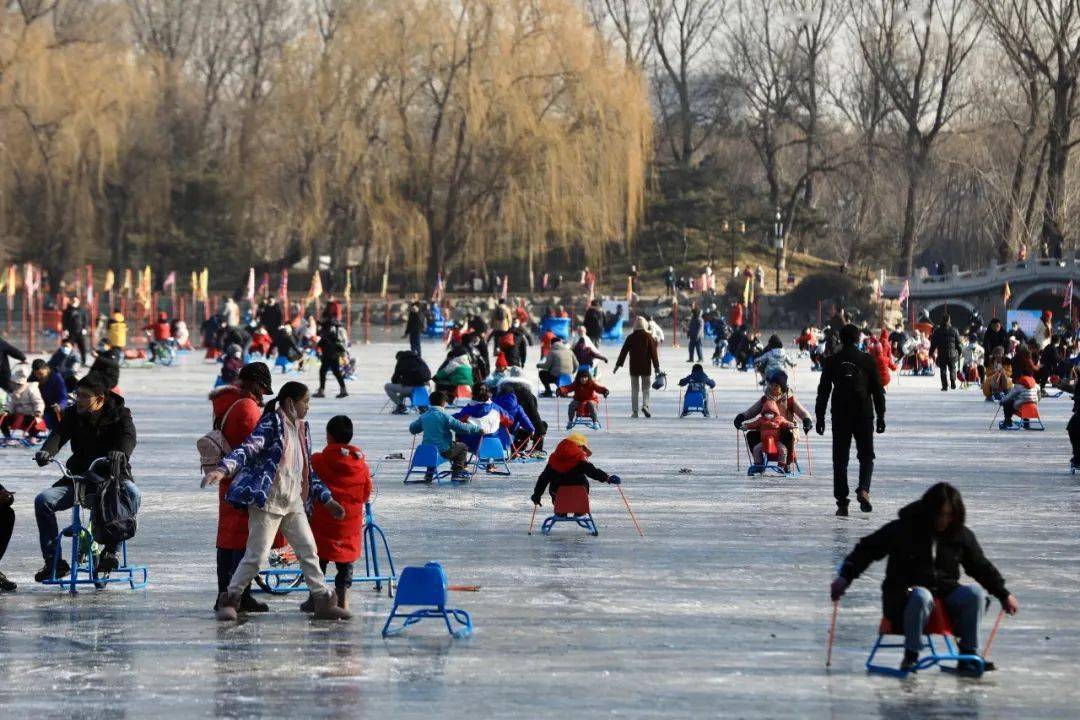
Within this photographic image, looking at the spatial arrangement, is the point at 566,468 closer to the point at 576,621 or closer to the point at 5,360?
the point at 576,621

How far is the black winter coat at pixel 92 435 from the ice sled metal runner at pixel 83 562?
0.36 feet

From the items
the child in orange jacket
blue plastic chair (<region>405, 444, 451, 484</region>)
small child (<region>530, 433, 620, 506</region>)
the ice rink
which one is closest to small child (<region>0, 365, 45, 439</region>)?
the ice rink

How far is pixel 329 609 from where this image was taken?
9148mm

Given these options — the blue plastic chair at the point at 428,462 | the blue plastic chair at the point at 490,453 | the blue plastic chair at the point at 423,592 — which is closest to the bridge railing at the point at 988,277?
the blue plastic chair at the point at 490,453

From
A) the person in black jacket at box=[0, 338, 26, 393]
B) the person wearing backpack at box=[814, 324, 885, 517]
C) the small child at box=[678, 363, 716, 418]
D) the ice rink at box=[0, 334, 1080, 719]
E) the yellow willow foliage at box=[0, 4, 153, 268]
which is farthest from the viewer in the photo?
the yellow willow foliage at box=[0, 4, 153, 268]

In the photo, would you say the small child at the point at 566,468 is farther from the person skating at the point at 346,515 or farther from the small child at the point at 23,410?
the small child at the point at 23,410

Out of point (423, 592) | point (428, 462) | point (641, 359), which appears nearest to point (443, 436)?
point (428, 462)

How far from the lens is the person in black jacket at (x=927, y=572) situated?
779cm

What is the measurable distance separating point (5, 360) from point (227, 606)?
1353 cm

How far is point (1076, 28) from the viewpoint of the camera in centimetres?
6259

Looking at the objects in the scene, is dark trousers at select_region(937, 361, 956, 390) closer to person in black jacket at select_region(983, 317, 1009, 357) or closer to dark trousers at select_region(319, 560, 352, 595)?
person in black jacket at select_region(983, 317, 1009, 357)

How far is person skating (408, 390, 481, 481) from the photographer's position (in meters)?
15.6

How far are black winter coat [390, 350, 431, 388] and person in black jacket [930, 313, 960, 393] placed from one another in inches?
412

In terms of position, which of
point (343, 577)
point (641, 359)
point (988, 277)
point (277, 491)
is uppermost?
point (988, 277)
